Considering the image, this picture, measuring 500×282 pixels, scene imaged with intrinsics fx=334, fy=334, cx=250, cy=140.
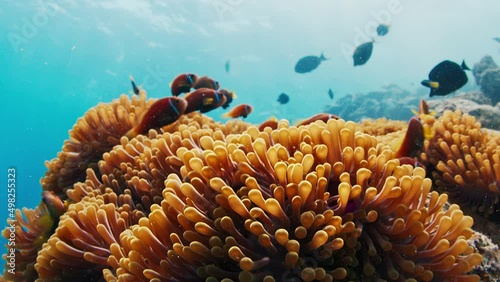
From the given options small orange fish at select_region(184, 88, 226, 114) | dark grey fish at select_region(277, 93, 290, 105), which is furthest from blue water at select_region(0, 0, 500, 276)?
small orange fish at select_region(184, 88, 226, 114)

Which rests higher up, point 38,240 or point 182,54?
point 182,54

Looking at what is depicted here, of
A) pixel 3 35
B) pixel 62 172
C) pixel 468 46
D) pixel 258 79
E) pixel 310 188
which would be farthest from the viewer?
pixel 468 46

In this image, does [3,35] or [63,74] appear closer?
[3,35]

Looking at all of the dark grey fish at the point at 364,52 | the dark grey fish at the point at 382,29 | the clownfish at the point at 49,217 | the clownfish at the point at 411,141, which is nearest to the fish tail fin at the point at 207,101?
the clownfish at the point at 49,217

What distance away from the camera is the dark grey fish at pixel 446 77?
557 centimetres

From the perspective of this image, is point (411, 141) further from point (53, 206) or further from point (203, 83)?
point (203, 83)

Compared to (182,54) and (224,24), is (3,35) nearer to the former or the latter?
(182,54)

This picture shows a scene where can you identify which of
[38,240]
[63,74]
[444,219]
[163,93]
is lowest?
[444,219]

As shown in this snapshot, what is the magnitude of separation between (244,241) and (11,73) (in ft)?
236

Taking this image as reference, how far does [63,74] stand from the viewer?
194ft

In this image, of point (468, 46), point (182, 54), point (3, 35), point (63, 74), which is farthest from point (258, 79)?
point (468, 46)

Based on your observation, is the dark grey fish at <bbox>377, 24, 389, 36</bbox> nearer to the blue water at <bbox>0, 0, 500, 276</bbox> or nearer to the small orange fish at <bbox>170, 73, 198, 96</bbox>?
the blue water at <bbox>0, 0, 500, 276</bbox>

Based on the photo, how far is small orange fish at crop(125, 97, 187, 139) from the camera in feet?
11.1

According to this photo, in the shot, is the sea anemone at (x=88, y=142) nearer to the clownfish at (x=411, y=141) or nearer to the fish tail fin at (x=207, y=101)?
the fish tail fin at (x=207, y=101)
